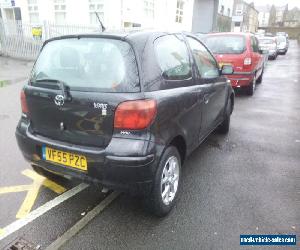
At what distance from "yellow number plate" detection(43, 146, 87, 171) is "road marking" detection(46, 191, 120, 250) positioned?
0.58 meters

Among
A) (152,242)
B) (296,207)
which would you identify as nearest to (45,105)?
(152,242)

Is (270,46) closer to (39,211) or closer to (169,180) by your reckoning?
(169,180)

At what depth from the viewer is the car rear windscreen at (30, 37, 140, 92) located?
8.45ft

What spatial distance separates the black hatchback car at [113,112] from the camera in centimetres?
253

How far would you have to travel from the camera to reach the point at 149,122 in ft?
8.40

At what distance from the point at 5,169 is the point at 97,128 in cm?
202

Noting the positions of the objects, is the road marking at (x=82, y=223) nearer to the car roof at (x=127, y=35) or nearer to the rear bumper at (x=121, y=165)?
the rear bumper at (x=121, y=165)

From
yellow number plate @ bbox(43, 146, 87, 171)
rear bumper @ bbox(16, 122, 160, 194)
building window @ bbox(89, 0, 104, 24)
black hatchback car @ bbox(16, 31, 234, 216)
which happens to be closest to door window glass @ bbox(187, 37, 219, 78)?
black hatchback car @ bbox(16, 31, 234, 216)

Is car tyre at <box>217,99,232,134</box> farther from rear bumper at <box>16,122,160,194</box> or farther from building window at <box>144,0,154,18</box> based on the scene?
building window at <box>144,0,154,18</box>

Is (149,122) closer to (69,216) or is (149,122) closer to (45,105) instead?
(45,105)

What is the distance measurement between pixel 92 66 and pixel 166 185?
4.45ft

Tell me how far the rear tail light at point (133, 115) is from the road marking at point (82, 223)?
3.43 ft

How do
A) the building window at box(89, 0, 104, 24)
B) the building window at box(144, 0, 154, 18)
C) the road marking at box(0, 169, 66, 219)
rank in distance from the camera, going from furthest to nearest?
the building window at box(144, 0, 154, 18) → the building window at box(89, 0, 104, 24) → the road marking at box(0, 169, 66, 219)

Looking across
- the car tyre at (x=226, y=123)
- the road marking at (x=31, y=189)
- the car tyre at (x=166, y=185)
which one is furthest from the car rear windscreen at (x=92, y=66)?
the car tyre at (x=226, y=123)
